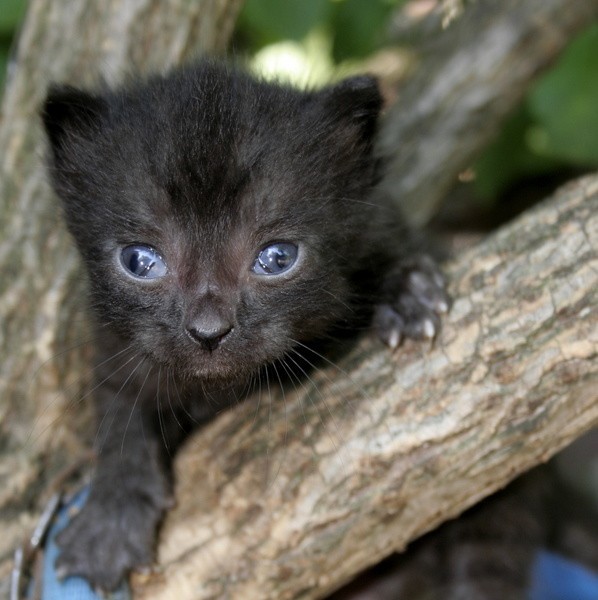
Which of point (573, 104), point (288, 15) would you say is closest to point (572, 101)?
point (573, 104)

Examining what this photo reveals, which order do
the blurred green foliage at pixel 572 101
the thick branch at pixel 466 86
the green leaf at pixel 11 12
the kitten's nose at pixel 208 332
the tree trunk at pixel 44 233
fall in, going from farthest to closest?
the thick branch at pixel 466 86, the blurred green foliage at pixel 572 101, the green leaf at pixel 11 12, the tree trunk at pixel 44 233, the kitten's nose at pixel 208 332

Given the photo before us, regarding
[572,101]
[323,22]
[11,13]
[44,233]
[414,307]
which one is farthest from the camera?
[323,22]

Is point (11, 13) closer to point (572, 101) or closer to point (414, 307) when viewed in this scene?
point (414, 307)

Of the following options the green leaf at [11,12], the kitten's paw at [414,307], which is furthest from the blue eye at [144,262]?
the green leaf at [11,12]

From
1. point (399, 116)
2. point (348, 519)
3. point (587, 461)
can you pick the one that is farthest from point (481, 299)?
point (587, 461)

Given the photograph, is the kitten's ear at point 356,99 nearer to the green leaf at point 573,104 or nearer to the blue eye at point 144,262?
the blue eye at point 144,262

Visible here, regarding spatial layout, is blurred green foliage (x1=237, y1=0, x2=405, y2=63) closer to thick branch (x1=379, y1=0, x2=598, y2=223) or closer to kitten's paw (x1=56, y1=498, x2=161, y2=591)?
thick branch (x1=379, y1=0, x2=598, y2=223)
